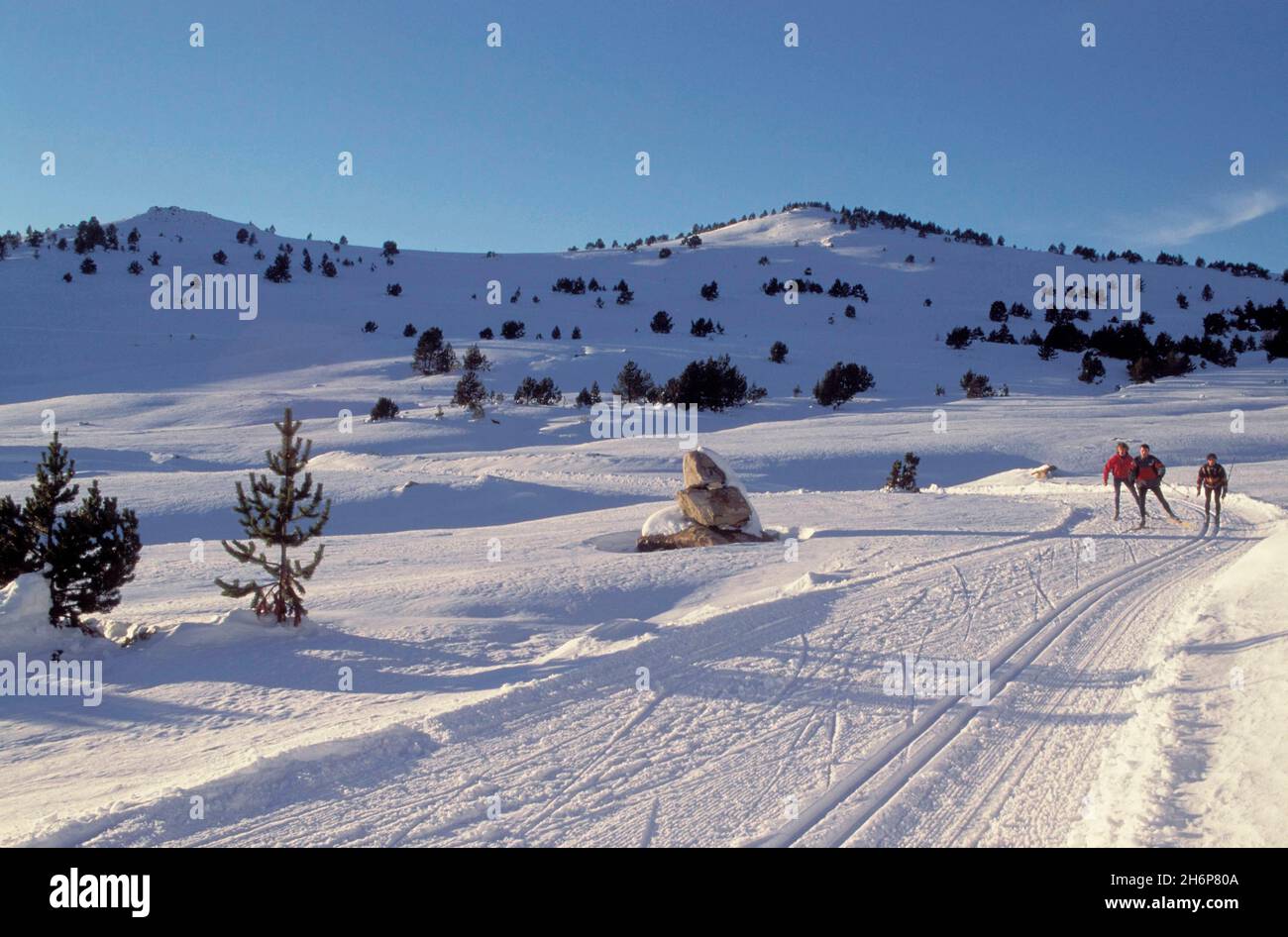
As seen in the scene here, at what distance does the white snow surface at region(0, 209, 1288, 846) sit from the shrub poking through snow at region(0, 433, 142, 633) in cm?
44

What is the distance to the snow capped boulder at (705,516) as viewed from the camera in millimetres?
15906

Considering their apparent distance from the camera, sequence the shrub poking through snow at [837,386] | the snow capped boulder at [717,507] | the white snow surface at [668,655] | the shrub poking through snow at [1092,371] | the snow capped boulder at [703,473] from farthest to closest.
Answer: the shrub poking through snow at [1092,371]
the shrub poking through snow at [837,386]
the snow capped boulder at [703,473]
the snow capped boulder at [717,507]
the white snow surface at [668,655]

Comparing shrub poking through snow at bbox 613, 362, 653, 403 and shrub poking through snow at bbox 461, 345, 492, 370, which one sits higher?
shrub poking through snow at bbox 461, 345, 492, 370

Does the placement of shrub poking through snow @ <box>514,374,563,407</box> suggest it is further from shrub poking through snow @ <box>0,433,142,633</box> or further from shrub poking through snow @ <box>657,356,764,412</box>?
shrub poking through snow @ <box>0,433,142,633</box>

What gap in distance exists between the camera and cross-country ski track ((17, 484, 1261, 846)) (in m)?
4.55

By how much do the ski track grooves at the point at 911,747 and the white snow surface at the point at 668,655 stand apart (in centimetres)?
3

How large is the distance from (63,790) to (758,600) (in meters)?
7.04

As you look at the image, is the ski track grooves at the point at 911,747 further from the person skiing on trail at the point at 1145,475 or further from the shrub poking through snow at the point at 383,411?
the shrub poking through snow at the point at 383,411

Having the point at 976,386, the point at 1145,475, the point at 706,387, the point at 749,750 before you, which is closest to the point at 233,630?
the point at 749,750

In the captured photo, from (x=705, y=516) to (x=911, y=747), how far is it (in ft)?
34.9

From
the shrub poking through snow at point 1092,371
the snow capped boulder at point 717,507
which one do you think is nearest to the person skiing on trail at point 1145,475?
the snow capped boulder at point 717,507

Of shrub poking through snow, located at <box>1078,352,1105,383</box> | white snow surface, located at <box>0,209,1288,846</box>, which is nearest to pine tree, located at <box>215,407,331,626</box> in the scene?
white snow surface, located at <box>0,209,1288,846</box>

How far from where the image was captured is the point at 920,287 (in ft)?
230
